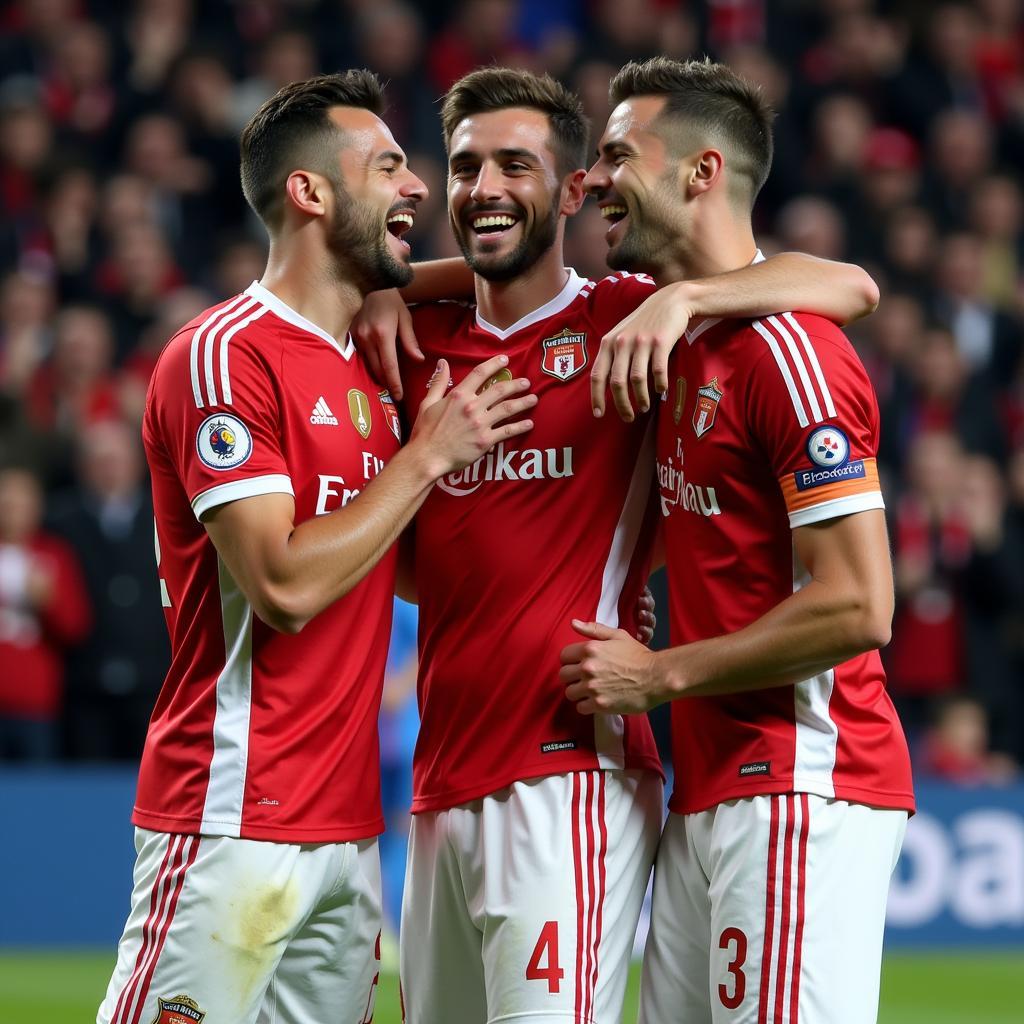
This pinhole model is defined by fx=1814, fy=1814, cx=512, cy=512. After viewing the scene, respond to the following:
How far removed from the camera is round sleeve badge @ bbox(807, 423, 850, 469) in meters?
4.02

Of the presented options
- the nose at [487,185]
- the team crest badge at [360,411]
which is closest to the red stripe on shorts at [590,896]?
the team crest badge at [360,411]

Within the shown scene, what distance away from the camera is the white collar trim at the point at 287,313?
4480 mm

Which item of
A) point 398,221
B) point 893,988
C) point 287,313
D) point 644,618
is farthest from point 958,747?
point 287,313

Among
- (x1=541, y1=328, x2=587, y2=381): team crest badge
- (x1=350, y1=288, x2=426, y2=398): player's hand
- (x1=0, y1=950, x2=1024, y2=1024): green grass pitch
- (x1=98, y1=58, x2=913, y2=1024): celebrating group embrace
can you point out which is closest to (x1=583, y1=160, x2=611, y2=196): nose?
(x1=98, y1=58, x2=913, y2=1024): celebrating group embrace

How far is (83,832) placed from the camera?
368 inches

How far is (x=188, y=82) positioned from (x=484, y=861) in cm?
889

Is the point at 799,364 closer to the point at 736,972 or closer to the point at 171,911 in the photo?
the point at 736,972

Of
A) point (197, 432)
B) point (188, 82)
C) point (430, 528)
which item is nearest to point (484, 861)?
point (430, 528)

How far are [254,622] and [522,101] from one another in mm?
1555

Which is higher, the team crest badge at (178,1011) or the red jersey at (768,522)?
the red jersey at (768,522)

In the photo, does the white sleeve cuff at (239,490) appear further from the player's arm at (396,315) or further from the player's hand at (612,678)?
the player's hand at (612,678)

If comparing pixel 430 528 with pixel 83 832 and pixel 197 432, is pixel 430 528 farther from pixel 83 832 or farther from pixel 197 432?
pixel 83 832

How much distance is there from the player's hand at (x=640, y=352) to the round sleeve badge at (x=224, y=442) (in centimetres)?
81

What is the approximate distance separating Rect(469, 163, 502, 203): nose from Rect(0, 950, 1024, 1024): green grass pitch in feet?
14.6
